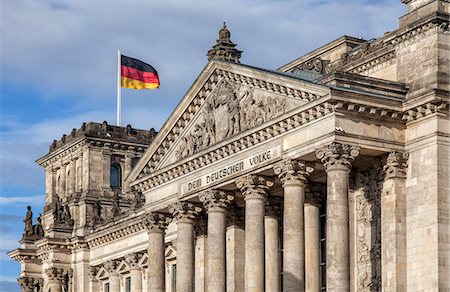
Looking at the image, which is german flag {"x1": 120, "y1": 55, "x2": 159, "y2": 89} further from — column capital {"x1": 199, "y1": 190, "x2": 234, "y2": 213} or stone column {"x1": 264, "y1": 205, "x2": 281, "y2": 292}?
stone column {"x1": 264, "y1": 205, "x2": 281, "y2": 292}

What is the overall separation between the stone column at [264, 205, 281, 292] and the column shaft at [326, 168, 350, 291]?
29.0 feet

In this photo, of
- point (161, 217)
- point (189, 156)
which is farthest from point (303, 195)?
point (161, 217)

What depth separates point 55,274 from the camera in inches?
3499

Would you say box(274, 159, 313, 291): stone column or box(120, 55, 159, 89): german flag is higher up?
box(120, 55, 159, 89): german flag

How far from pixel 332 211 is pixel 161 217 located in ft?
57.8

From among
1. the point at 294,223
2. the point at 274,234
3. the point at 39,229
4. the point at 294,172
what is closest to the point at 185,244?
→ the point at 274,234

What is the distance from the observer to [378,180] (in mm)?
55031

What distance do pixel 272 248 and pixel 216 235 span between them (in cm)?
278

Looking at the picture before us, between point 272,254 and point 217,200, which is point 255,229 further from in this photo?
point 217,200

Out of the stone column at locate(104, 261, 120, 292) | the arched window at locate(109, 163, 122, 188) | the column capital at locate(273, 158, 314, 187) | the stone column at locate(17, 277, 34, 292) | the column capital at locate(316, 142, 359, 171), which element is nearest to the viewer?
the column capital at locate(316, 142, 359, 171)

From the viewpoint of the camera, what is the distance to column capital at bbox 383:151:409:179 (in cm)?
5391

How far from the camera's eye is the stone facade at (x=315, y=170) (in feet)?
173

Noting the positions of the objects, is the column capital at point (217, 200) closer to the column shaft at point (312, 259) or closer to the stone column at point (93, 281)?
the column shaft at point (312, 259)

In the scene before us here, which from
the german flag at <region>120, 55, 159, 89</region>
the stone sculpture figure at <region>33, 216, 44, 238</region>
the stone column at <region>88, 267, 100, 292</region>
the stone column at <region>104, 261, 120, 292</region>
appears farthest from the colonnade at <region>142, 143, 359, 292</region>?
the stone sculpture figure at <region>33, 216, 44, 238</region>
